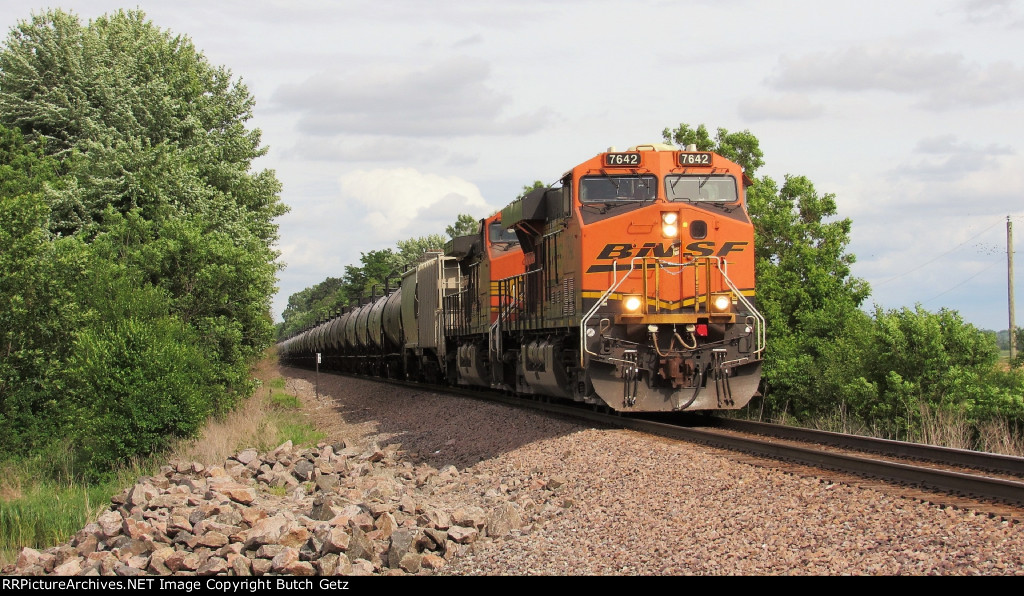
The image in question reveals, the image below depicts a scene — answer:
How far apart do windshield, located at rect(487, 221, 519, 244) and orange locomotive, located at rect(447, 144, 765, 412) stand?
5.00 metres

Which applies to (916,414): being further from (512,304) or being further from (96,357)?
(96,357)

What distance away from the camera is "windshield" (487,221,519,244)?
→ 19.8m

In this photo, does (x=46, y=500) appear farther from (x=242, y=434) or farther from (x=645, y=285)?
(x=645, y=285)

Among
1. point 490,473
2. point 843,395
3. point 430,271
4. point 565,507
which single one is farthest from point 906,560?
point 430,271

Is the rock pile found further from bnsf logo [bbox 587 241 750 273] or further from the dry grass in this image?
the dry grass

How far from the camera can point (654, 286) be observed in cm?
1334

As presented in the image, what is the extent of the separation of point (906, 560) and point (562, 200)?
9349mm

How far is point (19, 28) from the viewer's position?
3334 cm

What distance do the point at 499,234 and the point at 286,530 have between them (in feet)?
39.4

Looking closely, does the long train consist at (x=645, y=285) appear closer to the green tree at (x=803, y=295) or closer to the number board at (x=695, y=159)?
the number board at (x=695, y=159)

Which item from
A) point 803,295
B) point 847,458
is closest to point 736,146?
point 803,295

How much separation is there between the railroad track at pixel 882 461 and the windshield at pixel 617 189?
3361mm

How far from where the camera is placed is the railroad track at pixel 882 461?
7512 millimetres

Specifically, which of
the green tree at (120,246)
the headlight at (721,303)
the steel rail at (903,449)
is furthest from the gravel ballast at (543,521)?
the green tree at (120,246)
